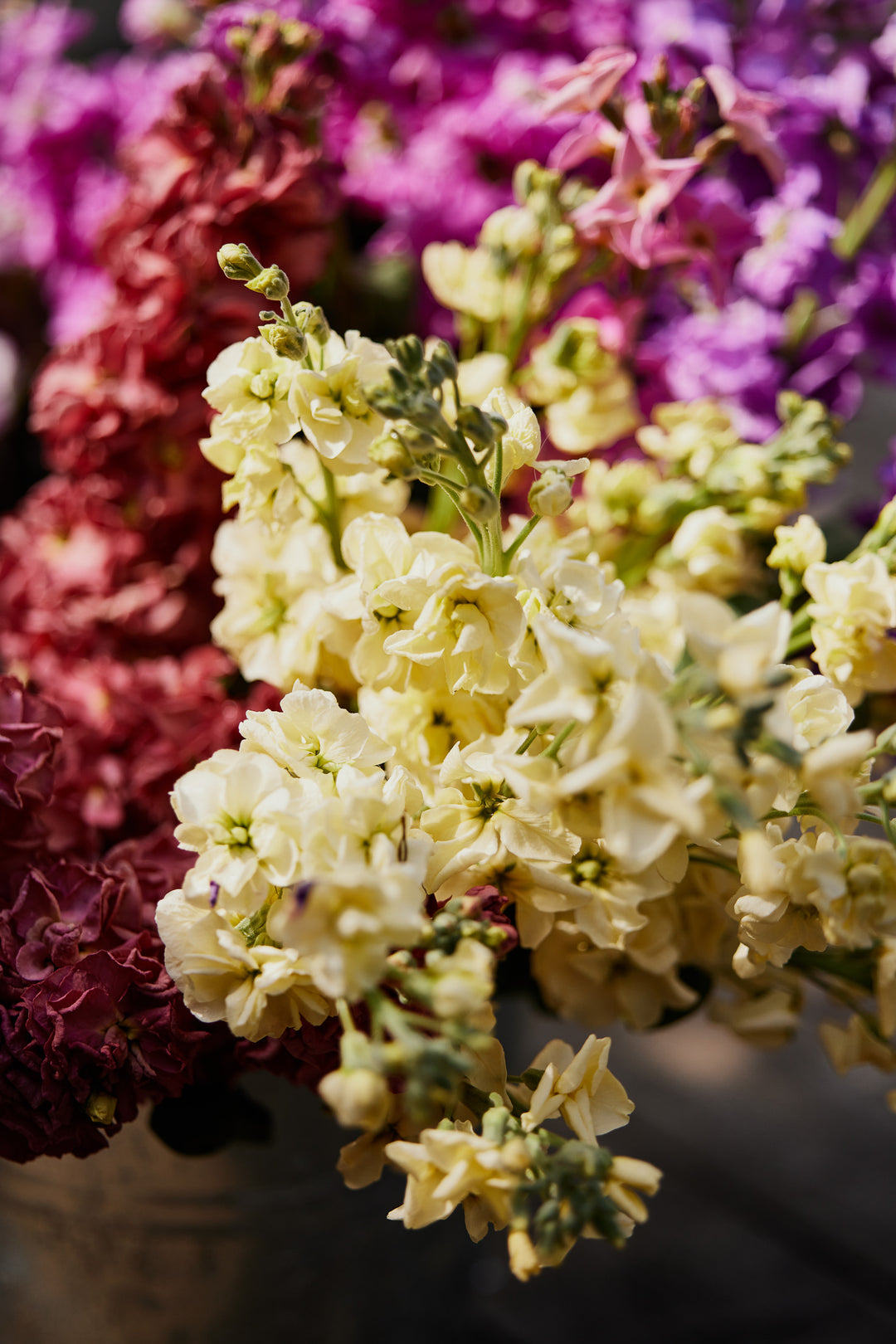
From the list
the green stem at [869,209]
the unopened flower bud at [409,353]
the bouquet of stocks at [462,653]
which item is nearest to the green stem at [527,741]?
the bouquet of stocks at [462,653]

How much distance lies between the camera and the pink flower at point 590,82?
41 centimetres

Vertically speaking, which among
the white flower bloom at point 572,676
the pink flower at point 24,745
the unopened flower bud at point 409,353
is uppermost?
the unopened flower bud at point 409,353

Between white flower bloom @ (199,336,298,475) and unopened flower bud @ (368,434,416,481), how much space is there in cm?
5

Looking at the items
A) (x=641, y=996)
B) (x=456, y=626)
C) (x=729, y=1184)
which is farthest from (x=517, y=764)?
(x=729, y=1184)

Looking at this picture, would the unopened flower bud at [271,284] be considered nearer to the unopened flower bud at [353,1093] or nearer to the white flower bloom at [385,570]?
the white flower bloom at [385,570]

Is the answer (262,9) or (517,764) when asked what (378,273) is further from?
(517,764)

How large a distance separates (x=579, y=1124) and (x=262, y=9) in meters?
0.50

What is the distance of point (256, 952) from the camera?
29 cm

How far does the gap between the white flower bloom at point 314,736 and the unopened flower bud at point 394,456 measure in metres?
0.06

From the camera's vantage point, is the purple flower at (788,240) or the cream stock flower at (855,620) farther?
the purple flower at (788,240)

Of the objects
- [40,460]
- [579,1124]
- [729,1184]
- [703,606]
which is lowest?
[729,1184]

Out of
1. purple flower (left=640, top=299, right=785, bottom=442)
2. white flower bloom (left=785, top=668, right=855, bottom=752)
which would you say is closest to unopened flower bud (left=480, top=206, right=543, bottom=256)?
purple flower (left=640, top=299, right=785, bottom=442)

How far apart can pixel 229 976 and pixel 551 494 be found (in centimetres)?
16

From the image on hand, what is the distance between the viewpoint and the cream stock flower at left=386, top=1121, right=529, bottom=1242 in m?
0.27
